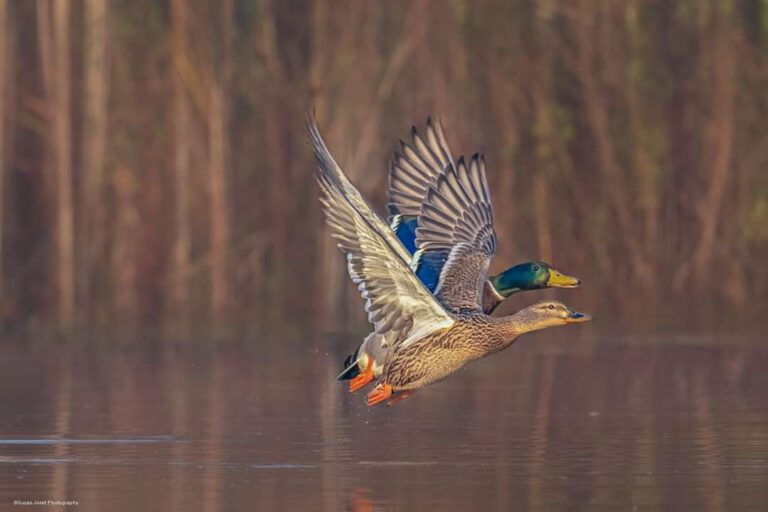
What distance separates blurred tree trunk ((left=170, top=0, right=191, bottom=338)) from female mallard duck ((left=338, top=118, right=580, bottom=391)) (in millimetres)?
4552

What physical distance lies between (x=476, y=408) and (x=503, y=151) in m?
6.12

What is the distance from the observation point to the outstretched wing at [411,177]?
11.2 m

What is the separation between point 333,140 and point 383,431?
6556 millimetres

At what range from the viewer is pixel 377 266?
8.81m

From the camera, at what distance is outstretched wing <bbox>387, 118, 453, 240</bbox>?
11.2 metres

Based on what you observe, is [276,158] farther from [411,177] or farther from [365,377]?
[365,377]

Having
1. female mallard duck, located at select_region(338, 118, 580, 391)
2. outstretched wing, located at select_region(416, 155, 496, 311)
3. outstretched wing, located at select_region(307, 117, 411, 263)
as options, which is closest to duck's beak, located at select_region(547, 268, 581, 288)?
Answer: female mallard duck, located at select_region(338, 118, 580, 391)

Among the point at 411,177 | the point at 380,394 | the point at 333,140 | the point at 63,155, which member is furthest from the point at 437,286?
the point at 333,140

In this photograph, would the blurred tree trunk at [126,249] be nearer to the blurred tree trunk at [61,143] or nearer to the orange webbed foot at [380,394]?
the blurred tree trunk at [61,143]

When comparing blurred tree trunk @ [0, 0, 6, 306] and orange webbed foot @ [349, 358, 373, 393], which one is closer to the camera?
orange webbed foot @ [349, 358, 373, 393]

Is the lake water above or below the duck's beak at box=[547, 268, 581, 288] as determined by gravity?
below

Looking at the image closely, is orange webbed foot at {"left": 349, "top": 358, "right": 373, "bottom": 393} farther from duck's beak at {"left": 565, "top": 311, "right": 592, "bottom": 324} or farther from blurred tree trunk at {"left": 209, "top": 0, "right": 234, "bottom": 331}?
blurred tree trunk at {"left": 209, "top": 0, "right": 234, "bottom": 331}

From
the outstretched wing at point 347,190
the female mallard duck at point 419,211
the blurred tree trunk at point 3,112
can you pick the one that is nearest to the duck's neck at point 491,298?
the female mallard duck at point 419,211

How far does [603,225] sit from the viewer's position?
16.8 m
